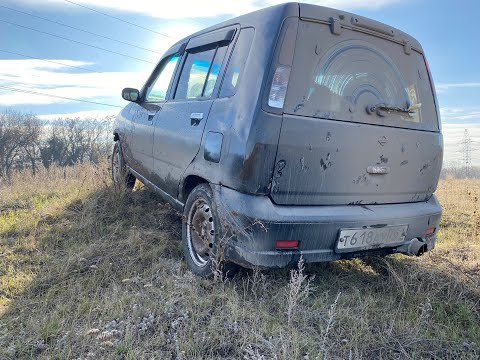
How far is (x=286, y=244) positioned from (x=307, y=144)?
2.05 feet

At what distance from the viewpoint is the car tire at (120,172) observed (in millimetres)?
4716

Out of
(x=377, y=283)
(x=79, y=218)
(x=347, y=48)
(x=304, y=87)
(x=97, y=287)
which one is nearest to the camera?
(x=304, y=87)

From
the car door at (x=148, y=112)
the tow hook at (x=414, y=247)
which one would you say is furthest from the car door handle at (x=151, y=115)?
the tow hook at (x=414, y=247)

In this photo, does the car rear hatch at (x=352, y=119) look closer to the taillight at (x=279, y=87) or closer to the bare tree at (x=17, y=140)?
the taillight at (x=279, y=87)

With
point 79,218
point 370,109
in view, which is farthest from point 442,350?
point 79,218

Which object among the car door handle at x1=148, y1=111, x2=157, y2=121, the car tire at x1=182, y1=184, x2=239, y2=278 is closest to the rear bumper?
the car tire at x1=182, y1=184, x2=239, y2=278

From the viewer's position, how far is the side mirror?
14.0ft

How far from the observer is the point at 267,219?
2.19 metres

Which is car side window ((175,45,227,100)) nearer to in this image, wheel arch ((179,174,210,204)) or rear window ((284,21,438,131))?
wheel arch ((179,174,210,204))

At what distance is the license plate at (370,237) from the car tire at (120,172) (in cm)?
312

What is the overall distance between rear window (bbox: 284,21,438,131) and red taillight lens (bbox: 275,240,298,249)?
0.78m

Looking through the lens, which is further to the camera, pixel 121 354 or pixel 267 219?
pixel 267 219

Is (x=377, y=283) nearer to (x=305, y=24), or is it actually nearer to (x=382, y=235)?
(x=382, y=235)

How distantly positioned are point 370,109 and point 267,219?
1069mm
